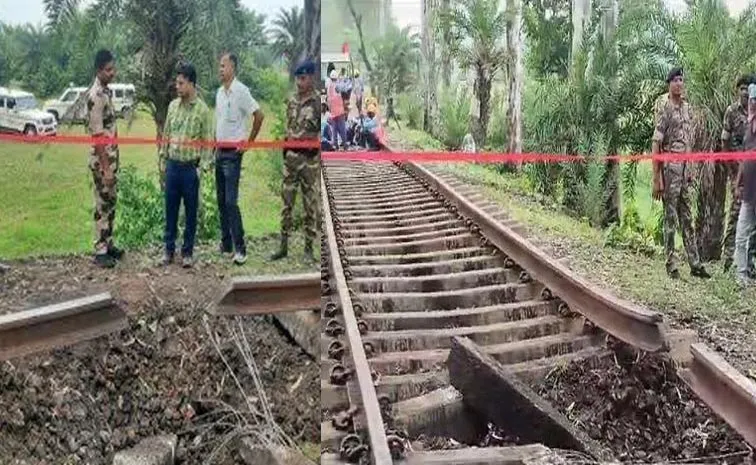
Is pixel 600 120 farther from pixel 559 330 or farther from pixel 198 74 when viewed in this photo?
pixel 198 74

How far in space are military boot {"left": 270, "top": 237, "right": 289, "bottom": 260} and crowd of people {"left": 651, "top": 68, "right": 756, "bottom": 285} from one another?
0.95 metres

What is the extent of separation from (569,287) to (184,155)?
1.06m

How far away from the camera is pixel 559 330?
251cm

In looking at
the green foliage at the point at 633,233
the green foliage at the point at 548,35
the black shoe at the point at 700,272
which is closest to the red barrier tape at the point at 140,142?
the green foliage at the point at 548,35

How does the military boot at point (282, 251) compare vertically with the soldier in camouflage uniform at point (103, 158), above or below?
below

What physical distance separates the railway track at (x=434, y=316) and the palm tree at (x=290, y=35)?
0.30 meters

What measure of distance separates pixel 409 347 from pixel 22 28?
122 centimetres

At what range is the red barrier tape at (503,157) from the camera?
2.36 metres

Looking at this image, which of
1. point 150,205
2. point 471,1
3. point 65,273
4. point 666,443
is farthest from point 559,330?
point 65,273

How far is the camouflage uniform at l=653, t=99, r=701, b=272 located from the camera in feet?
7.71

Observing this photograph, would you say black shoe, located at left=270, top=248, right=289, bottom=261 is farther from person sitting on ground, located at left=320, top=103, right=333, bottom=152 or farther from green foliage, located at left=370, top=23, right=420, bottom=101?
green foliage, located at left=370, top=23, right=420, bottom=101

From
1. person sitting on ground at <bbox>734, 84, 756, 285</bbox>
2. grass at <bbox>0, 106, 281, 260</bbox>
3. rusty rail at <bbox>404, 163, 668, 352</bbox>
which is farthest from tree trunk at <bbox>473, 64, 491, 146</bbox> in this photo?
person sitting on ground at <bbox>734, 84, 756, 285</bbox>

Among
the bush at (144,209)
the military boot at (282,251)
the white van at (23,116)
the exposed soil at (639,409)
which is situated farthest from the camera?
the exposed soil at (639,409)

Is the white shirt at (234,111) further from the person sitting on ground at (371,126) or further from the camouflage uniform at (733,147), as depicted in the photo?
the camouflage uniform at (733,147)
